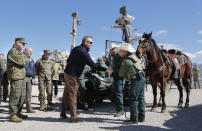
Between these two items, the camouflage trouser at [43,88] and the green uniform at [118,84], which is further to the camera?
the camouflage trouser at [43,88]

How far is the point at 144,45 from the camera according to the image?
18.0 feet

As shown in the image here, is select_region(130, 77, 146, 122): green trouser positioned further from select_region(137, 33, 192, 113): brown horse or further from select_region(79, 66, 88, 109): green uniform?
select_region(79, 66, 88, 109): green uniform

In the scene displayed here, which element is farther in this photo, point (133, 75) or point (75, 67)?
point (75, 67)

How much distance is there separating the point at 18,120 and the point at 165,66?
4331mm

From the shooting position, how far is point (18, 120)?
15.2 feet

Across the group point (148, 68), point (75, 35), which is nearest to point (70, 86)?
point (148, 68)

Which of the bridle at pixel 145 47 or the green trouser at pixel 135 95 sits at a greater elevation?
the bridle at pixel 145 47

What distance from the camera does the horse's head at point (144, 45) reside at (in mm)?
5315

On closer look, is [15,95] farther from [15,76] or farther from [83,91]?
[83,91]

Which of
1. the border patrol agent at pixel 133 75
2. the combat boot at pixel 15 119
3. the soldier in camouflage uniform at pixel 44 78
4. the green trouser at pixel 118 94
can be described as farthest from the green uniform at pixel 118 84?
the combat boot at pixel 15 119

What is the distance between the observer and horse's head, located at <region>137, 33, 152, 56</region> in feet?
17.4

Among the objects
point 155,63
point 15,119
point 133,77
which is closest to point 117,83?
point 133,77

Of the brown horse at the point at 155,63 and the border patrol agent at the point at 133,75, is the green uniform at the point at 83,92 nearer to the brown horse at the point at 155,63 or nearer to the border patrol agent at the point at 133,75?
the brown horse at the point at 155,63

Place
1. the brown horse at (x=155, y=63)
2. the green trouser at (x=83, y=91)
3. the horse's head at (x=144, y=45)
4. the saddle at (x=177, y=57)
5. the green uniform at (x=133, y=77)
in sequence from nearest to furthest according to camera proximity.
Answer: the green uniform at (x=133, y=77) < the horse's head at (x=144, y=45) < the brown horse at (x=155, y=63) < the green trouser at (x=83, y=91) < the saddle at (x=177, y=57)
